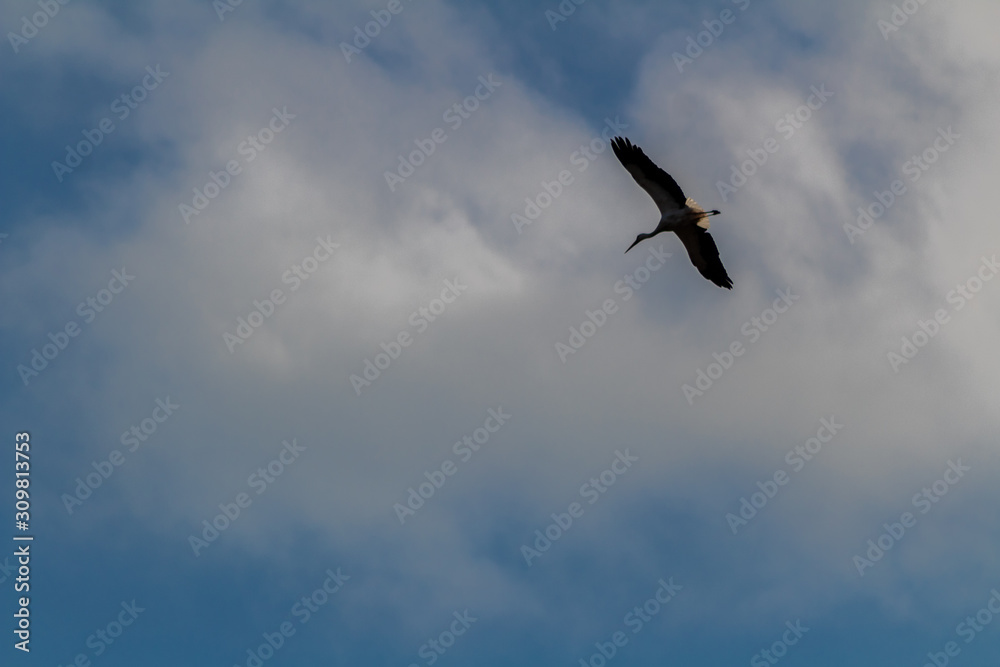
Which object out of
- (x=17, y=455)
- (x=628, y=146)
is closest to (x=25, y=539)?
(x=17, y=455)

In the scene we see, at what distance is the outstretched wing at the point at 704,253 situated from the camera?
31766 mm

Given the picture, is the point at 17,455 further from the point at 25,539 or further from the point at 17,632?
the point at 17,632

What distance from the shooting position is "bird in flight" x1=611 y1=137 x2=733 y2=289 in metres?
30.3

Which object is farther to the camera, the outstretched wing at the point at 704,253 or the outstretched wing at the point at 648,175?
the outstretched wing at the point at 704,253

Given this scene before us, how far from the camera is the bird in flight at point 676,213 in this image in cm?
3031

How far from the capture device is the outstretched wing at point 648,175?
30.2 m

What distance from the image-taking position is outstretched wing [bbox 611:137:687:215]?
30172mm

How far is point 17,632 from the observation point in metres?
30.0

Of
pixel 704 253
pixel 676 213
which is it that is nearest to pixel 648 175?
pixel 676 213

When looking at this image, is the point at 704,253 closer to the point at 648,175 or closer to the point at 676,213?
the point at 676,213

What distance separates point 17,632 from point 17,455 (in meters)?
6.24

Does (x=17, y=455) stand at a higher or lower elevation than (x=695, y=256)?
lower

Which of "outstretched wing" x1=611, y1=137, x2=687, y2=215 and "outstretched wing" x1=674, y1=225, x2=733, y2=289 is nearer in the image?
"outstretched wing" x1=611, y1=137, x2=687, y2=215

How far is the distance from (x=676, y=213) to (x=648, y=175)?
6.20ft
